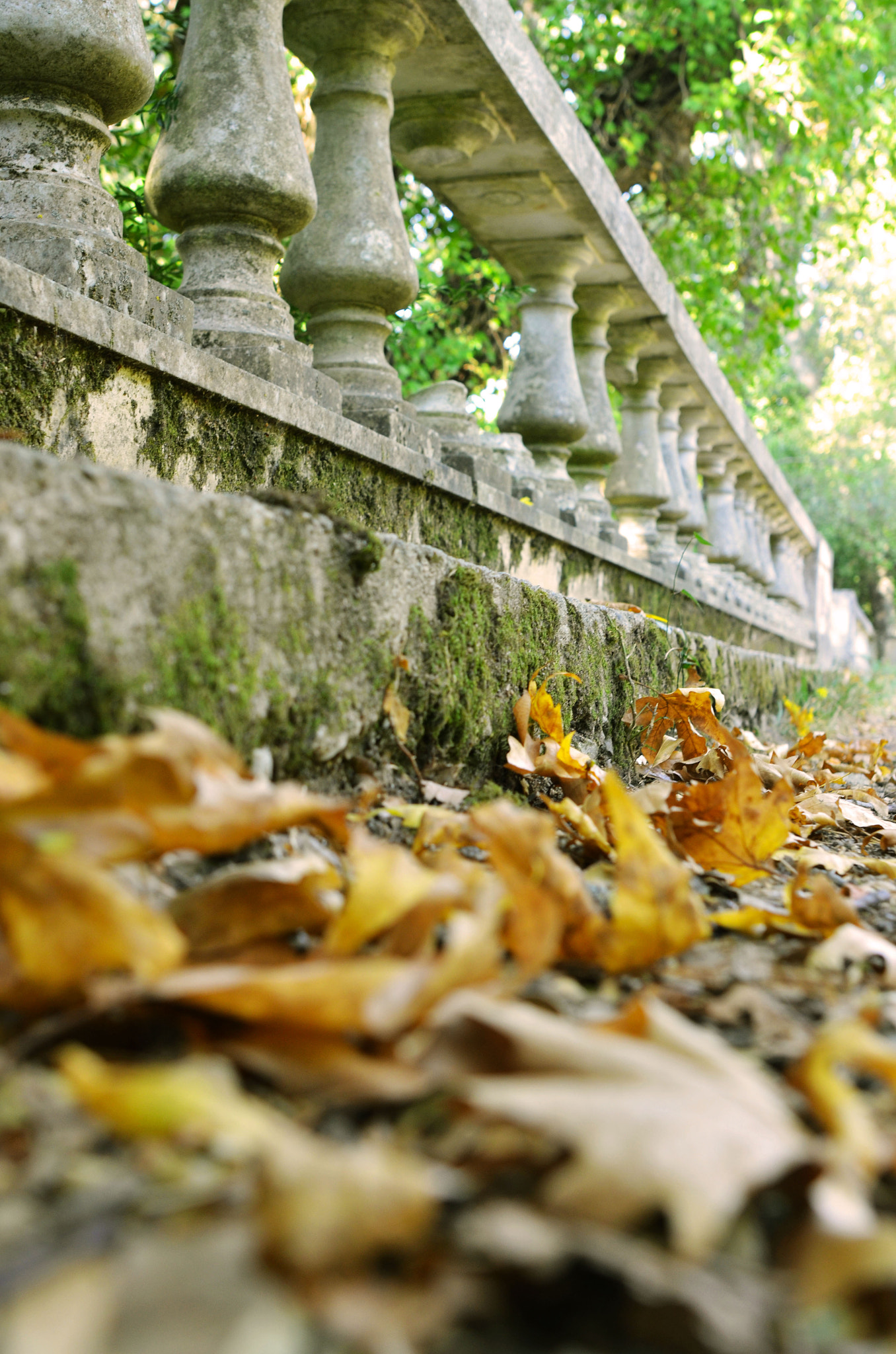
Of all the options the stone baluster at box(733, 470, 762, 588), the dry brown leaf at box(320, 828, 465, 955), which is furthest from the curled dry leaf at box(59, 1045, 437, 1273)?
the stone baluster at box(733, 470, 762, 588)

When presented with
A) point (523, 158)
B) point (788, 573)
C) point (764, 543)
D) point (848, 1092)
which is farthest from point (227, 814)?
point (788, 573)

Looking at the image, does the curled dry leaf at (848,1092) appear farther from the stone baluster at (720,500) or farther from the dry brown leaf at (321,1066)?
the stone baluster at (720,500)

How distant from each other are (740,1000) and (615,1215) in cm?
35

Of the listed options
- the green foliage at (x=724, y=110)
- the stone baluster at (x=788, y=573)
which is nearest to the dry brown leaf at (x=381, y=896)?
the green foliage at (x=724, y=110)

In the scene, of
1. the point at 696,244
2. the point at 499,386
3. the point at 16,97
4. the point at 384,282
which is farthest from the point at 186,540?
the point at 696,244

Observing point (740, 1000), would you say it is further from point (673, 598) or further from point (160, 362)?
point (673, 598)

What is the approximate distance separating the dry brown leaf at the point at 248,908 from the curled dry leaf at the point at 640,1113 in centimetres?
21

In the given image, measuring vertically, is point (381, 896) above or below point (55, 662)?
below

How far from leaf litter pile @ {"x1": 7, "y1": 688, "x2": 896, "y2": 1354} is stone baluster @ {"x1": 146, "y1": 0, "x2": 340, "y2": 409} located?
1.51m

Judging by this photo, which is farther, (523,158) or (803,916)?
(523,158)

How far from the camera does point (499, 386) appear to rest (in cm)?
912

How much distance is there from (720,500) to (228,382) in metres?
8.45

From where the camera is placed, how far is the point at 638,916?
2.94ft

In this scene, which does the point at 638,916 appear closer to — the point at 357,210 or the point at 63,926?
the point at 63,926
